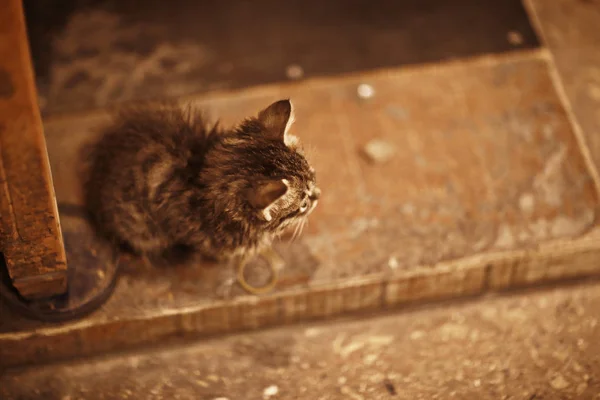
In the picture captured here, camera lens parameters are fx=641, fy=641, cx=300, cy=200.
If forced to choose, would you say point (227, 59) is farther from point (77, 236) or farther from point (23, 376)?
point (23, 376)

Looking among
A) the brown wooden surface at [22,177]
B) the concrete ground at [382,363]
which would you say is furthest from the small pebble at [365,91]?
the brown wooden surface at [22,177]

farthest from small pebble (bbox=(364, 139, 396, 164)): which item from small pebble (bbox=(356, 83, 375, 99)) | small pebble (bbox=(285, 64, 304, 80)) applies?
small pebble (bbox=(285, 64, 304, 80))

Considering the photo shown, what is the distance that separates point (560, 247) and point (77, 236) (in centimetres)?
202

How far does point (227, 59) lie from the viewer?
3264 millimetres

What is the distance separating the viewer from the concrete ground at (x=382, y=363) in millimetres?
2568

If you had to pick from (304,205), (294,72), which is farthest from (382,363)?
(294,72)

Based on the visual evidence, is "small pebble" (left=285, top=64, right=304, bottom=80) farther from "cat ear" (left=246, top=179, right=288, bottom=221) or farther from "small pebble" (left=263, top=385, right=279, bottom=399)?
"small pebble" (left=263, top=385, right=279, bottom=399)

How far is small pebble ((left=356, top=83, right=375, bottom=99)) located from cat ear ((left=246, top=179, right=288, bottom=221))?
114 cm

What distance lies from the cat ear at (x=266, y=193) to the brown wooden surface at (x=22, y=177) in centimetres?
65

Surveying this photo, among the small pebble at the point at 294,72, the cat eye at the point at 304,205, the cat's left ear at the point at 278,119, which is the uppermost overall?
the cat's left ear at the point at 278,119

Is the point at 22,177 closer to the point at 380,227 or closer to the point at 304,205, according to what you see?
the point at 304,205

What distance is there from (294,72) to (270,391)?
1.55 metres

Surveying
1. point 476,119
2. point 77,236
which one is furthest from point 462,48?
point 77,236

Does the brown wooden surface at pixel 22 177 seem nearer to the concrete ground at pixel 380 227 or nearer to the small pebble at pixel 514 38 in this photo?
the concrete ground at pixel 380 227
